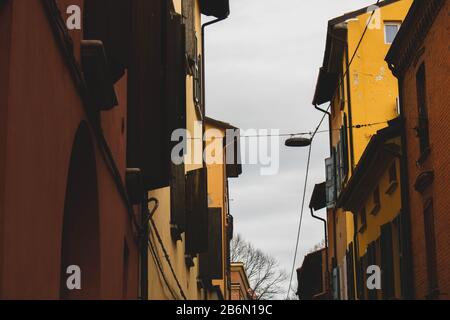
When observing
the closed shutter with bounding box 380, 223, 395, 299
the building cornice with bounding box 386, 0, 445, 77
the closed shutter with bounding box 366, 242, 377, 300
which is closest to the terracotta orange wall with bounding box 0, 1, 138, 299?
the building cornice with bounding box 386, 0, 445, 77

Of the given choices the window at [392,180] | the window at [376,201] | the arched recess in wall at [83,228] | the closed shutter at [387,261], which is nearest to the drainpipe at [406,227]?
the window at [392,180]

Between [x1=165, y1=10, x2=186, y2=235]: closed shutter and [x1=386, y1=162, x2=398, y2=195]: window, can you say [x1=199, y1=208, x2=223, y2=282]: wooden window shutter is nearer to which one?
[x1=386, y1=162, x2=398, y2=195]: window

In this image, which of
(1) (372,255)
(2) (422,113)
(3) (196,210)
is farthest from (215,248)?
(2) (422,113)

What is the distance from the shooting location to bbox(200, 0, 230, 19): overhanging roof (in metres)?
23.9

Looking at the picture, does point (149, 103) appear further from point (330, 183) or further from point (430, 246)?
point (330, 183)

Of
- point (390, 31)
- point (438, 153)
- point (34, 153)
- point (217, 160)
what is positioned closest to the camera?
point (34, 153)

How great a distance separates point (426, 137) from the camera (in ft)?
52.1

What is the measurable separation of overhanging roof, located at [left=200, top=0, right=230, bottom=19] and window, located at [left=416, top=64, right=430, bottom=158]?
8501 mm

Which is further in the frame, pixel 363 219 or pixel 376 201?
pixel 363 219

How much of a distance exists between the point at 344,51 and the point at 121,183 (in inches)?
652

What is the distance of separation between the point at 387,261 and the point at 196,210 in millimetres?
4154

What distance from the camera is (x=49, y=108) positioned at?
588 cm

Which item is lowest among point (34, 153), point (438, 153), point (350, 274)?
point (34, 153)
